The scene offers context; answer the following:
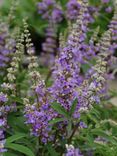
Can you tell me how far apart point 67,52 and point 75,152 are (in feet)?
2.84

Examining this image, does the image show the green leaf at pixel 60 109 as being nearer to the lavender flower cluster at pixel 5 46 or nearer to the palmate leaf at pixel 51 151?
the palmate leaf at pixel 51 151

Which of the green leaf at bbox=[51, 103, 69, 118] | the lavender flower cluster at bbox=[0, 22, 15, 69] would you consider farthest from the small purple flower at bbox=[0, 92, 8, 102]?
the lavender flower cluster at bbox=[0, 22, 15, 69]

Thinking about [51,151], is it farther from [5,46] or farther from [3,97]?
[5,46]

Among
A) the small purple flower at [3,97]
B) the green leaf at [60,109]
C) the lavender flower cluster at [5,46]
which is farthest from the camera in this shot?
the lavender flower cluster at [5,46]

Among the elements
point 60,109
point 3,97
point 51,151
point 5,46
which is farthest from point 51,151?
point 5,46

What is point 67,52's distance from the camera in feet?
10.7

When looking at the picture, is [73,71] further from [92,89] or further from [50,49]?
[50,49]

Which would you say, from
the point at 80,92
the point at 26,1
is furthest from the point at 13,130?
the point at 26,1

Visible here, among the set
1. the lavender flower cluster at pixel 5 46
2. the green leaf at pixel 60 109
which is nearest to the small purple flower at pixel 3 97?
the green leaf at pixel 60 109

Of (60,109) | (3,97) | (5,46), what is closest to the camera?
(60,109)

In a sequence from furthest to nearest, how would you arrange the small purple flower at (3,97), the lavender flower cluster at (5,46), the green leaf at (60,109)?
1. the lavender flower cluster at (5,46)
2. the small purple flower at (3,97)
3. the green leaf at (60,109)

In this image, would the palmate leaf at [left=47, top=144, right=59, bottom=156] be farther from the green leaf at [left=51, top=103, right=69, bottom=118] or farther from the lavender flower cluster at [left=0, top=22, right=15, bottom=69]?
the lavender flower cluster at [left=0, top=22, right=15, bottom=69]

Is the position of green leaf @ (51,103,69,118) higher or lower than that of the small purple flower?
lower

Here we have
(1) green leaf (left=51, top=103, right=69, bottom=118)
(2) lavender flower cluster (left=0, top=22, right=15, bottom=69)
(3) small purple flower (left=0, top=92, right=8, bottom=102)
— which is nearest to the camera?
(1) green leaf (left=51, top=103, right=69, bottom=118)
